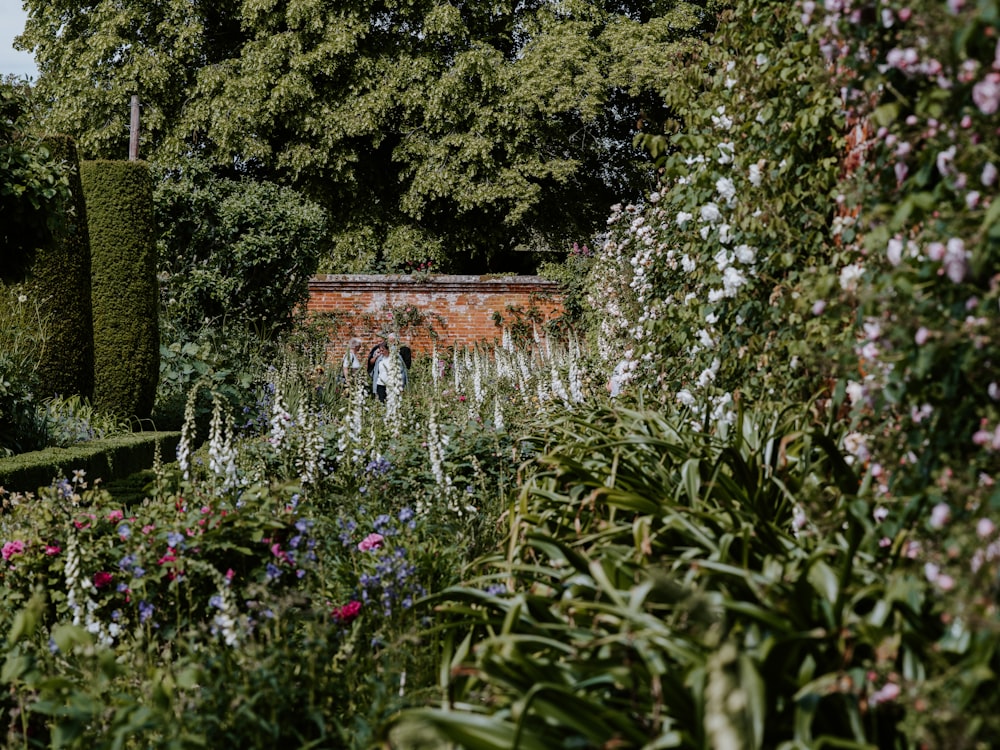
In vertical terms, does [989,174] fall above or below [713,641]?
above

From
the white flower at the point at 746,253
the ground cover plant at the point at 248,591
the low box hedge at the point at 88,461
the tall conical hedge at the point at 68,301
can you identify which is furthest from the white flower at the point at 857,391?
the tall conical hedge at the point at 68,301

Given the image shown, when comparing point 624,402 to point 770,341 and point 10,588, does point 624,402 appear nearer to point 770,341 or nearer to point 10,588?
point 770,341

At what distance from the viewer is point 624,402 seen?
4.98 m

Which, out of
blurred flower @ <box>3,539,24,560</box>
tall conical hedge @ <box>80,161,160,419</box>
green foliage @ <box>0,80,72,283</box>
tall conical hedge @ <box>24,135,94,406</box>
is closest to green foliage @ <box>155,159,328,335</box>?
tall conical hedge @ <box>80,161,160,419</box>

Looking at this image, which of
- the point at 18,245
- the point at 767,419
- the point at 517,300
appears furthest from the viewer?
the point at 517,300

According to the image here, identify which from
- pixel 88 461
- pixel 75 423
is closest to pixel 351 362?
pixel 75 423

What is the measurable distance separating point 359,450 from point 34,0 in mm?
21306

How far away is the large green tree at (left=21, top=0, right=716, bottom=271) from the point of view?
19.3 m

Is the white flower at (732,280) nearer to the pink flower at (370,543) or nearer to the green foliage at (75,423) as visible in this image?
the pink flower at (370,543)

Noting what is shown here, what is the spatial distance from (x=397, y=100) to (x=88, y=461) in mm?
13992

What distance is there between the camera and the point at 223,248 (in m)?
13.0

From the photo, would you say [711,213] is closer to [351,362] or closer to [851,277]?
[851,277]

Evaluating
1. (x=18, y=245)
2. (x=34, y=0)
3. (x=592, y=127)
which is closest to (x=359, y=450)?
(x=18, y=245)

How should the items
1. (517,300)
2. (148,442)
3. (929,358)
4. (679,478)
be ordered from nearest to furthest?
(929,358), (679,478), (148,442), (517,300)
